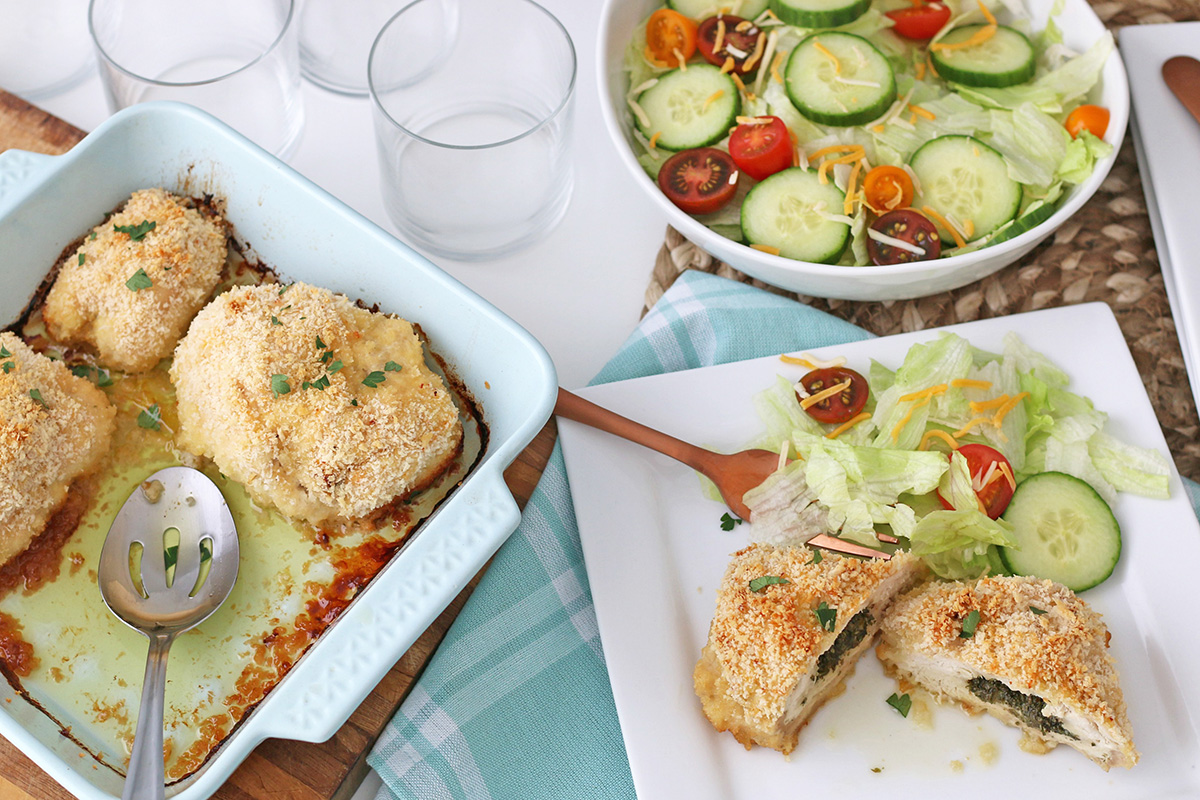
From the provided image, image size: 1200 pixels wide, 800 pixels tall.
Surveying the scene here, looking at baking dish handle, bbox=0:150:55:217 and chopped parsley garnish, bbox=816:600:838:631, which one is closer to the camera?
chopped parsley garnish, bbox=816:600:838:631

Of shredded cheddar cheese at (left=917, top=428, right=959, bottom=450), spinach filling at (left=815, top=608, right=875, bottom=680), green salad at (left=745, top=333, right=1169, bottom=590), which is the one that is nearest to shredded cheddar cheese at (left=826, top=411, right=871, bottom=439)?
green salad at (left=745, top=333, right=1169, bottom=590)

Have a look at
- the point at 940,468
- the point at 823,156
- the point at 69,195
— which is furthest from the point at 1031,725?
the point at 69,195

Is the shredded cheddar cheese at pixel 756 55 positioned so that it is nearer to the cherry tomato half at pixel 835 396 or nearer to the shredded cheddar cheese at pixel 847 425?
the cherry tomato half at pixel 835 396

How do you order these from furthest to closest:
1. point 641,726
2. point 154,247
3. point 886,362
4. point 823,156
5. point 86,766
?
point 823,156 < point 886,362 < point 154,247 < point 641,726 < point 86,766

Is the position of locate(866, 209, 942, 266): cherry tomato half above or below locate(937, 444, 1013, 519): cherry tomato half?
above

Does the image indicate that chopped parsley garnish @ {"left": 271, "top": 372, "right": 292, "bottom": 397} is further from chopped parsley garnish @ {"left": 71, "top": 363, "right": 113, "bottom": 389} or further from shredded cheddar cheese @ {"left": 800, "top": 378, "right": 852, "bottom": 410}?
shredded cheddar cheese @ {"left": 800, "top": 378, "right": 852, "bottom": 410}

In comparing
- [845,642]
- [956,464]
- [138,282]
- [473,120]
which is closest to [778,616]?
[845,642]

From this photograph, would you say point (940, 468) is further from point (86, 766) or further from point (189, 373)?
point (86, 766)
